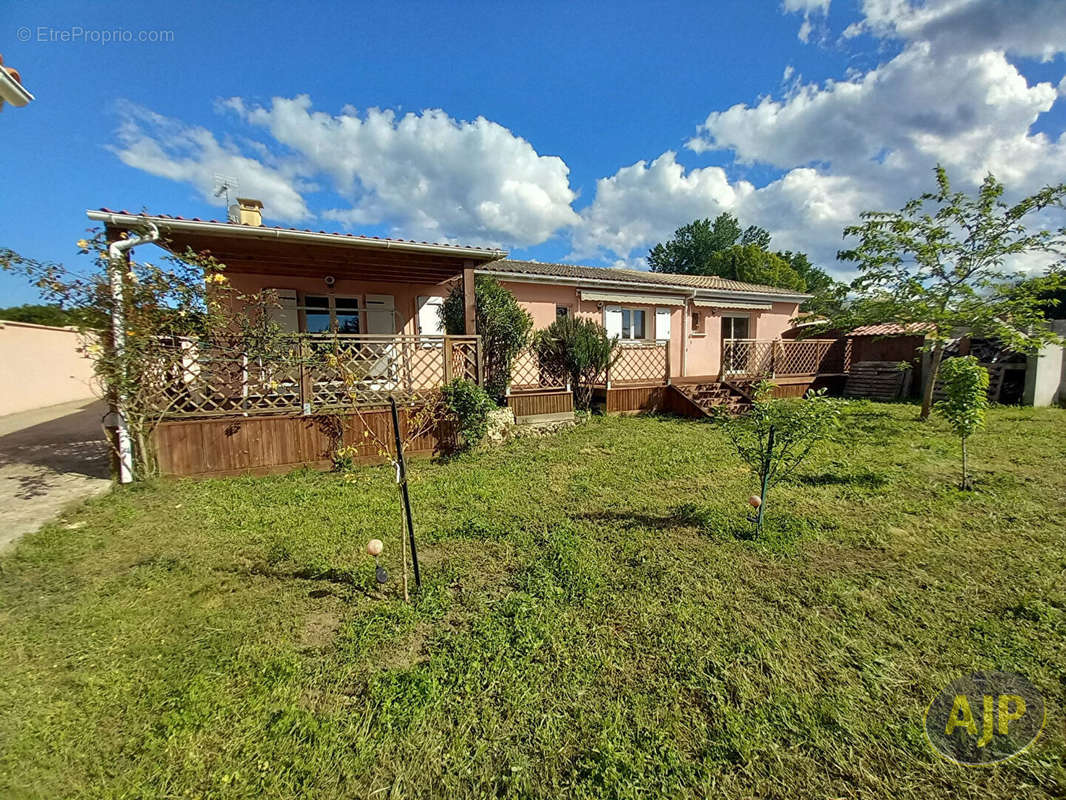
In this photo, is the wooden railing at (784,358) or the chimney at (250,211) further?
the wooden railing at (784,358)

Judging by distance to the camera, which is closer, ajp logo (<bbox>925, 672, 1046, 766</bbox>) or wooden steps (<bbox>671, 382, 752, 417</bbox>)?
ajp logo (<bbox>925, 672, 1046, 766</bbox>)

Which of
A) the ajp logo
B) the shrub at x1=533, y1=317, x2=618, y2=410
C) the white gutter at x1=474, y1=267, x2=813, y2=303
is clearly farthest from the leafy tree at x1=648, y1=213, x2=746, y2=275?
the ajp logo

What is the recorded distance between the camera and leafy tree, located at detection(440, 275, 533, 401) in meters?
8.28

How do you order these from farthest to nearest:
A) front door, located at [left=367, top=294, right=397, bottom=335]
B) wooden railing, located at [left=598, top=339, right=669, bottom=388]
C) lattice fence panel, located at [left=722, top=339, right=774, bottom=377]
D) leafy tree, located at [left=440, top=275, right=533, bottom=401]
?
1. lattice fence panel, located at [left=722, top=339, right=774, bottom=377]
2. wooden railing, located at [left=598, top=339, right=669, bottom=388]
3. front door, located at [left=367, top=294, right=397, bottom=335]
4. leafy tree, located at [left=440, top=275, right=533, bottom=401]

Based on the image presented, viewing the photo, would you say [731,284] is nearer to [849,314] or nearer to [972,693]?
[849,314]

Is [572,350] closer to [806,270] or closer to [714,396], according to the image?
[714,396]

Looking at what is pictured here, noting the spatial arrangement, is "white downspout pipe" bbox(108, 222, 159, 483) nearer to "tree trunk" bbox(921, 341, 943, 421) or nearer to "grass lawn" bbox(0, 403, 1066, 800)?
"grass lawn" bbox(0, 403, 1066, 800)

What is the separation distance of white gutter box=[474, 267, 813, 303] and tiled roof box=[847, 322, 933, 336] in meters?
2.17

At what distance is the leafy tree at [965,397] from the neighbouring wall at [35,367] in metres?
18.0

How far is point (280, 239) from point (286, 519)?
13.7 ft

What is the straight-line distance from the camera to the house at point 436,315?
6234 millimetres

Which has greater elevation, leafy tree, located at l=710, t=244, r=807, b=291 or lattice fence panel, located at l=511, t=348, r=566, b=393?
leafy tree, located at l=710, t=244, r=807, b=291

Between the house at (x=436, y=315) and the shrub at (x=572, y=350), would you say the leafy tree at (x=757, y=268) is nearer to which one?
the house at (x=436, y=315)

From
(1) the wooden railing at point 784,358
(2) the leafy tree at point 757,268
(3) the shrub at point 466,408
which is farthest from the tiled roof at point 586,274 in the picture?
(2) the leafy tree at point 757,268
